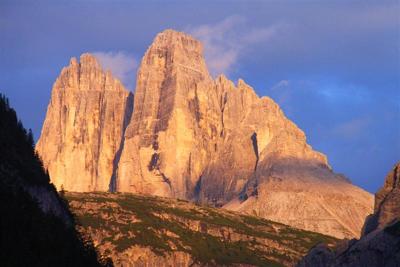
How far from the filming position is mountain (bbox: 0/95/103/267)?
119 meters

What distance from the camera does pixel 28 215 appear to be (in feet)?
422

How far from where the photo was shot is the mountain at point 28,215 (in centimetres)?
11883

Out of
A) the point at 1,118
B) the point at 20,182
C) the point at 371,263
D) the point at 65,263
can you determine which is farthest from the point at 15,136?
the point at 371,263

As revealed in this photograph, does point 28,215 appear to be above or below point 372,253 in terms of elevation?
below

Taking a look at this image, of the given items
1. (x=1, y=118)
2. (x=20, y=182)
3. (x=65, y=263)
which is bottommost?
(x=65, y=263)

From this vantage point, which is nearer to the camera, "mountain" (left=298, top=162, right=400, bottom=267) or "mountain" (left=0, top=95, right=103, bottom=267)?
"mountain" (left=0, top=95, right=103, bottom=267)

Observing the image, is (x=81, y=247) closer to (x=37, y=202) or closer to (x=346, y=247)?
(x=37, y=202)

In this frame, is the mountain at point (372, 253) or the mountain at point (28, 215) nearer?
the mountain at point (28, 215)

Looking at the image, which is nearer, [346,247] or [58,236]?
[58,236]

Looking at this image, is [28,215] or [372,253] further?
[372,253]

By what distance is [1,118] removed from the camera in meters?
158

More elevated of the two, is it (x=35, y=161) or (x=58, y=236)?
(x=35, y=161)

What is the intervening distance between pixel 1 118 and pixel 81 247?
24.4 m

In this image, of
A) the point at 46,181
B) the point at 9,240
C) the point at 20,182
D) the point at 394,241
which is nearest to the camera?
the point at 9,240
